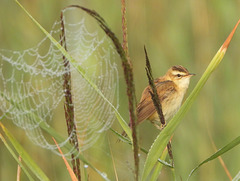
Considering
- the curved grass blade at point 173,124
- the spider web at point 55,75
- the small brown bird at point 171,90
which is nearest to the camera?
the curved grass blade at point 173,124

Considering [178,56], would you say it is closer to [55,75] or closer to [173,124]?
[55,75]

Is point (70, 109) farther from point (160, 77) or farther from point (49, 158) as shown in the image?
point (160, 77)

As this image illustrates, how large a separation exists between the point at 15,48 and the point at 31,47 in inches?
5.2

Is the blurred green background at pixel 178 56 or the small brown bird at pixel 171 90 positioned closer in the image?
the blurred green background at pixel 178 56

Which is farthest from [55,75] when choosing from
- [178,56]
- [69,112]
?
[69,112]

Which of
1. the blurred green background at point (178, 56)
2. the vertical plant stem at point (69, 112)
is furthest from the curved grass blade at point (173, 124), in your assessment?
the blurred green background at point (178, 56)

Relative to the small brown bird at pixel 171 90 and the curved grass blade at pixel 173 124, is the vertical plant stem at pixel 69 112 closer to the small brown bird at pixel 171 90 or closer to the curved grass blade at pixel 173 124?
the curved grass blade at pixel 173 124

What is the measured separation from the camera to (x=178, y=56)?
3.38 m

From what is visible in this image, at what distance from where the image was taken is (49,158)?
331cm

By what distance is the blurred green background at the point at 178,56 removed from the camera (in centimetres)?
323

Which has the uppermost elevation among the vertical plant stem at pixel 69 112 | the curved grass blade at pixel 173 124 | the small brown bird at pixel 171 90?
the vertical plant stem at pixel 69 112

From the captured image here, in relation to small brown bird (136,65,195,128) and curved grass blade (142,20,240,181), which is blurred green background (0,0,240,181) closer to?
small brown bird (136,65,195,128)

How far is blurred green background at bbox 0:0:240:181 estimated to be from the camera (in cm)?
323

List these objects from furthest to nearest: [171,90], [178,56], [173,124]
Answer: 1. [171,90]
2. [178,56]
3. [173,124]
